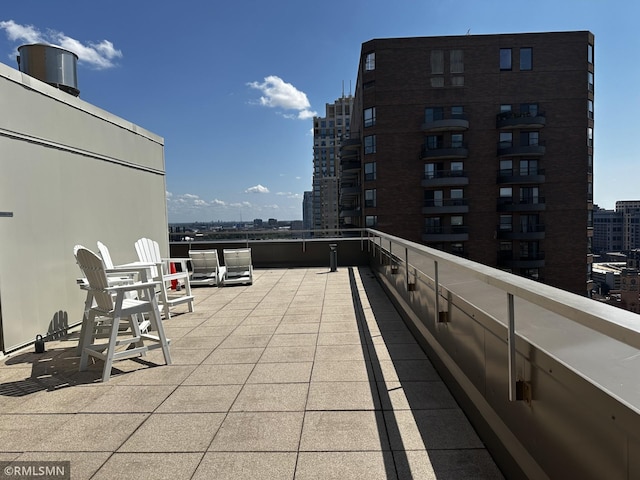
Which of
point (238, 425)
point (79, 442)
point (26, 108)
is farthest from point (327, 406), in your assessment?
point (26, 108)

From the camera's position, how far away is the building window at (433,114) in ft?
139

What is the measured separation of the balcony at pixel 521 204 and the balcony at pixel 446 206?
368 centimetres

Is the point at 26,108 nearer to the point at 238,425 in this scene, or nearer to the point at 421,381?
the point at 238,425

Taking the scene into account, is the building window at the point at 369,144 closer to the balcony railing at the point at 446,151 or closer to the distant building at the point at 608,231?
the balcony railing at the point at 446,151

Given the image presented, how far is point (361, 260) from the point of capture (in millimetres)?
12547

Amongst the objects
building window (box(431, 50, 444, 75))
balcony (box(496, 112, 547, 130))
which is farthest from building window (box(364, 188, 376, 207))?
balcony (box(496, 112, 547, 130))

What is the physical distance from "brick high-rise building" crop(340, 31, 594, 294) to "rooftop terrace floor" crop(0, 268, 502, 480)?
3805 centimetres

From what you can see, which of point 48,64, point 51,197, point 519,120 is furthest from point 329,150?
point 51,197

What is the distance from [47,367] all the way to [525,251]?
4543 cm

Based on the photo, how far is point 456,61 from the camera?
41.8 metres

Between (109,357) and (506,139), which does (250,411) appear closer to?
(109,357)

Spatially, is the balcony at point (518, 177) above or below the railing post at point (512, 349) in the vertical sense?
above

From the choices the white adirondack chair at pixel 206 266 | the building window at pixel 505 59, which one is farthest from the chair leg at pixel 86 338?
the building window at pixel 505 59

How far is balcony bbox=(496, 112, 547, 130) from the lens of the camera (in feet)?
134
